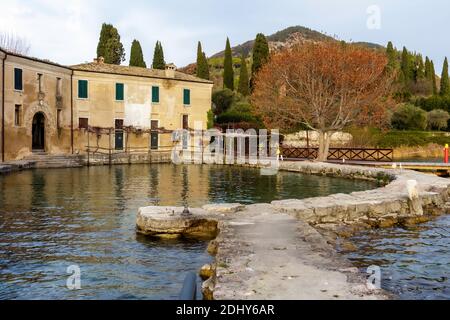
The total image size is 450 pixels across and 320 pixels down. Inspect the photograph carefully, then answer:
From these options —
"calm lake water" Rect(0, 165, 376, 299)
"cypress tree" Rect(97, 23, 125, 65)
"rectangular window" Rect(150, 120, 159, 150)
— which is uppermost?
"cypress tree" Rect(97, 23, 125, 65)

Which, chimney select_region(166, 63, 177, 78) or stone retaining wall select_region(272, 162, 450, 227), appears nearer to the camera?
stone retaining wall select_region(272, 162, 450, 227)

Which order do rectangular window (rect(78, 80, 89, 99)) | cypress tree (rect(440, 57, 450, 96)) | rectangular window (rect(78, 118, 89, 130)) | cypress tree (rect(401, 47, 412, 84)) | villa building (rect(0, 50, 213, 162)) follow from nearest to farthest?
1. villa building (rect(0, 50, 213, 162))
2. rectangular window (rect(78, 118, 89, 130))
3. rectangular window (rect(78, 80, 89, 99))
4. cypress tree (rect(440, 57, 450, 96))
5. cypress tree (rect(401, 47, 412, 84))

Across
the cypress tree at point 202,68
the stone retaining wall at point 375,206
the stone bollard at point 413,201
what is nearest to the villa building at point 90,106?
the cypress tree at point 202,68

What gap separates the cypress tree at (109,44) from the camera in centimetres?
5615

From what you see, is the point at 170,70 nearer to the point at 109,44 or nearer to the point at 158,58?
the point at 158,58

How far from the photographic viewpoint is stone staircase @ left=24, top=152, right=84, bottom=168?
3128 cm

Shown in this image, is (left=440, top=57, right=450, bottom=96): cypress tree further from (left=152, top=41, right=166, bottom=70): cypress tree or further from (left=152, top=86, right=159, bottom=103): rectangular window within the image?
(left=152, top=86, right=159, bottom=103): rectangular window

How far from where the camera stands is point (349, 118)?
32.7m

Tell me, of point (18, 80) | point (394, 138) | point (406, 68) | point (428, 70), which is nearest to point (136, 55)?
point (18, 80)

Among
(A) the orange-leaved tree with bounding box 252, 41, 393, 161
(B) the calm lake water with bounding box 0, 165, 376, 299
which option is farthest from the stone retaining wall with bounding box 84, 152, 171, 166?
(A) the orange-leaved tree with bounding box 252, 41, 393, 161

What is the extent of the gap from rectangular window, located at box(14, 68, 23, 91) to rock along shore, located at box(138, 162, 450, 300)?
23305mm

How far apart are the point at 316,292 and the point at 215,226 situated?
235 inches

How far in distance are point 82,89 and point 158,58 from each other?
1861cm

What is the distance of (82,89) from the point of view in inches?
1511
